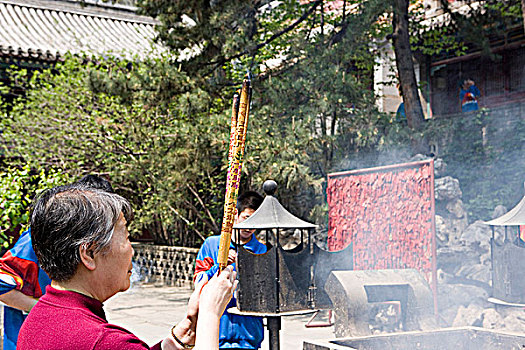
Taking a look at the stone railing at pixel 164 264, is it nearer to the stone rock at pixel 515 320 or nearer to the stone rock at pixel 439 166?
the stone rock at pixel 439 166

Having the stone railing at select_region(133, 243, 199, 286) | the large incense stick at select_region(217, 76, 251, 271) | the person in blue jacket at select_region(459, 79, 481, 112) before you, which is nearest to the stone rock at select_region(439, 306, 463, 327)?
the large incense stick at select_region(217, 76, 251, 271)

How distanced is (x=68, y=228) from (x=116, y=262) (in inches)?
5.9

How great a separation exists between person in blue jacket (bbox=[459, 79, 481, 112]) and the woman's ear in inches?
433

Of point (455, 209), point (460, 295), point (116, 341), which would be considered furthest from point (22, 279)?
point (455, 209)

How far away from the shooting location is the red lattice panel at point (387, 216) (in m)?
5.20

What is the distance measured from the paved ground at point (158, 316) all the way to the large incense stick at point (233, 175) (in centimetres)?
493

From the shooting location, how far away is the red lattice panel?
205 inches

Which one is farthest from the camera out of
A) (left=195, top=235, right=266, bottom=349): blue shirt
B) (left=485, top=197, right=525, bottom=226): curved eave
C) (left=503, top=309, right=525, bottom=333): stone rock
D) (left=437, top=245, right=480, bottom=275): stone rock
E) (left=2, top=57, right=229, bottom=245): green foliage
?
(left=2, top=57, right=229, bottom=245): green foliage

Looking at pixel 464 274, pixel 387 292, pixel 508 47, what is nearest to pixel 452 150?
pixel 508 47

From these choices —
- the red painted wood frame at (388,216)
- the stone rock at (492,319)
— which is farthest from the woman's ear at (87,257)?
the stone rock at (492,319)

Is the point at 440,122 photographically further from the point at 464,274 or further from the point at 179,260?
the point at 179,260

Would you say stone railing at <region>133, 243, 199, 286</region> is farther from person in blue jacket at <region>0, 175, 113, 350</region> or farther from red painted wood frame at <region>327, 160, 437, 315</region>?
person in blue jacket at <region>0, 175, 113, 350</region>

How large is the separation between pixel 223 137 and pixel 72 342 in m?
7.38

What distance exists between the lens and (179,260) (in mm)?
11750
